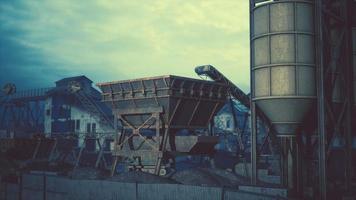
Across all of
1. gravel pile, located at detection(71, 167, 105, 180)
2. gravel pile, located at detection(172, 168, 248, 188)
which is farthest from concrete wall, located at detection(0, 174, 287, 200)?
gravel pile, located at detection(172, 168, 248, 188)

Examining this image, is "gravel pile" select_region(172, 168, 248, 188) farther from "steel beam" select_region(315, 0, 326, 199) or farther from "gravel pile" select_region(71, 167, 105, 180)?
"gravel pile" select_region(71, 167, 105, 180)

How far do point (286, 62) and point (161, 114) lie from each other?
24.8ft

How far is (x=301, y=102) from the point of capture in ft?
39.3

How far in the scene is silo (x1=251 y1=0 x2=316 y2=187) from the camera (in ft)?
39.2

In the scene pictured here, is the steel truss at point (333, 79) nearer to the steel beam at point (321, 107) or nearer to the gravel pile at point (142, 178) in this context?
the steel beam at point (321, 107)

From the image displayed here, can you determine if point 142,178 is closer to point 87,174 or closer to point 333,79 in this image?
point 87,174

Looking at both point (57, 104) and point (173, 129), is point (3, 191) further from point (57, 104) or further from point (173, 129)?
point (57, 104)

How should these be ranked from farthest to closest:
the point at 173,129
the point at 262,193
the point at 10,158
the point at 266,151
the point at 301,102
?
1. the point at 266,151
2. the point at 10,158
3. the point at 173,129
4. the point at 301,102
5. the point at 262,193

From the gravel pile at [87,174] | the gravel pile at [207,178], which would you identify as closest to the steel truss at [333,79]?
the gravel pile at [207,178]

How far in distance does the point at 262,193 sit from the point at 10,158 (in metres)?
24.4

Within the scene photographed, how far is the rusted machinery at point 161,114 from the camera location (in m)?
17.5

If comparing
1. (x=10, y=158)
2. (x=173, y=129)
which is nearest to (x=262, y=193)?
(x=173, y=129)

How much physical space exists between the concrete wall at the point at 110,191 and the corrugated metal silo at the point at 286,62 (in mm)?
2882

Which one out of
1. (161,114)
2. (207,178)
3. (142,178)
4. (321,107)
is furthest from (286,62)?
(142,178)
